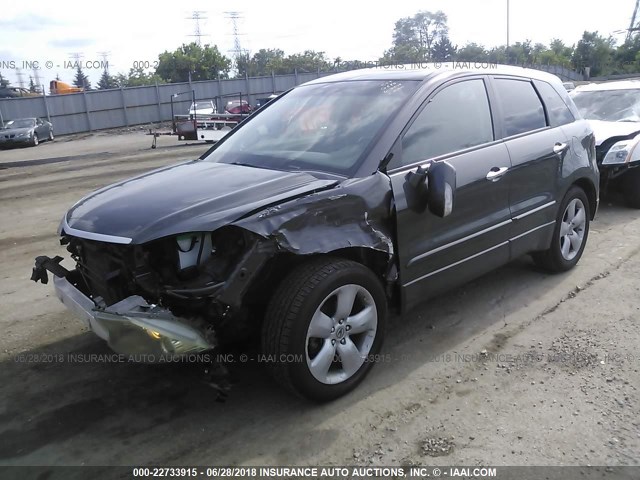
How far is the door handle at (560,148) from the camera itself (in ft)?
15.2

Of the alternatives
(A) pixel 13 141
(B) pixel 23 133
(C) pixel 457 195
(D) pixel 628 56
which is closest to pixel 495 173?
(C) pixel 457 195

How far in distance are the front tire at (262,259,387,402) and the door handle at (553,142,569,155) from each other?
232cm

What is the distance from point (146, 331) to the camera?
2.70 m

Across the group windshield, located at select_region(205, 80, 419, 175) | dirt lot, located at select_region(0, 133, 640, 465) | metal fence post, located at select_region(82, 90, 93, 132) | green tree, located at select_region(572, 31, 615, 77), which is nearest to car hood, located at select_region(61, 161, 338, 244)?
windshield, located at select_region(205, 80, 419, 175)

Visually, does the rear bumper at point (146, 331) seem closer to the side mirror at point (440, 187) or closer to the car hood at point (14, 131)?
the side mirror at point (440, 187)

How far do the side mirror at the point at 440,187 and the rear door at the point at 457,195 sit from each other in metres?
0.12

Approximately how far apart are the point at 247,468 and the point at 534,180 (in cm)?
311

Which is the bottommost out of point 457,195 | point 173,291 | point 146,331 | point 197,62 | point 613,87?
point 146,331

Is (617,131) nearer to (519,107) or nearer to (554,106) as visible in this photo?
(554,106)

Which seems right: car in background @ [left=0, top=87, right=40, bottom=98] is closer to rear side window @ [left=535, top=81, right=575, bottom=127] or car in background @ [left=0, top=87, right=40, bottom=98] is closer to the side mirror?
rear side window @ [left=535, top=81, right=575, bottom=127]

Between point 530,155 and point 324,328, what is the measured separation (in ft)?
7.81

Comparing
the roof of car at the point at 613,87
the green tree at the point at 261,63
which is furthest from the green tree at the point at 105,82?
the roof of car at the point at 613,87

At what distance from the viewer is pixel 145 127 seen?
31.9 meters

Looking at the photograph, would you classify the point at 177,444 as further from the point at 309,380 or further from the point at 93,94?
the point at 93,94
